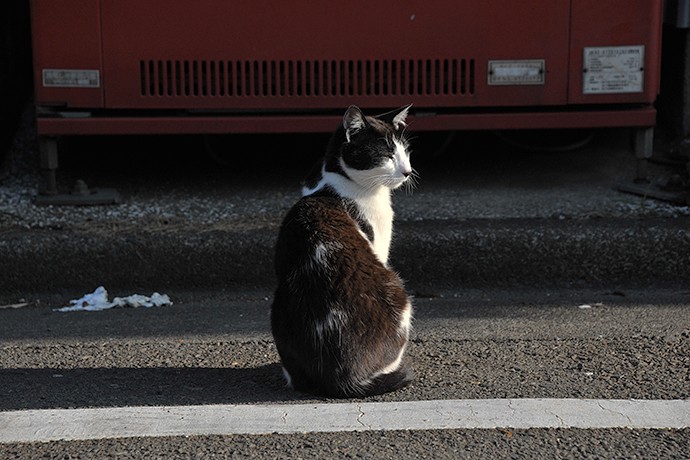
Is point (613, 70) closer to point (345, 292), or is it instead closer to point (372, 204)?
point (372, 204)

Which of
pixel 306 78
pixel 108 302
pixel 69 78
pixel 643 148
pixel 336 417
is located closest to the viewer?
pixel 336 417

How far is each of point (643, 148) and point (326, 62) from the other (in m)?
1.74

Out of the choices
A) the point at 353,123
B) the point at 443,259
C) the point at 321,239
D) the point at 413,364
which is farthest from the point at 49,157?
the point at 413,364

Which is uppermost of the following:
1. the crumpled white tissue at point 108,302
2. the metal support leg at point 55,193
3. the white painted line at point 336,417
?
the metal support leg at point 55,193

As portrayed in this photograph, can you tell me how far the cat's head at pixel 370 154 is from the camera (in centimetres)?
375

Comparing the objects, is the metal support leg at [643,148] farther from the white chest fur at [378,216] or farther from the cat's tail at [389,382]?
the cat's tail at [389,382]

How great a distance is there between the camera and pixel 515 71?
5504 millimetres

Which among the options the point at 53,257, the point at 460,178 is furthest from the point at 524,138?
the point at 53,257

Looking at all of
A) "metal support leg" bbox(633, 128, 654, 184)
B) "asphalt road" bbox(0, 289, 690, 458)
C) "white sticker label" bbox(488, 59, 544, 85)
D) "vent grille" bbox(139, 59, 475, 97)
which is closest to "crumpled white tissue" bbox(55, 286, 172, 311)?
"asphalt road" bbox(0, 289, 690, 458)

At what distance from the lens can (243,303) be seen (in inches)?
189

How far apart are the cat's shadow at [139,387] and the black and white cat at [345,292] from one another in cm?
17

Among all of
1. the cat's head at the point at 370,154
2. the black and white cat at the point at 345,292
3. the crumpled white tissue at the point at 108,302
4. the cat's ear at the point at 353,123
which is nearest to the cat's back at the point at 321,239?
the black and white cat at the point at 345,292

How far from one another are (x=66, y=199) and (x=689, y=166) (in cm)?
323

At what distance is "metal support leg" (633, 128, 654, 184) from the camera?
564 cm
